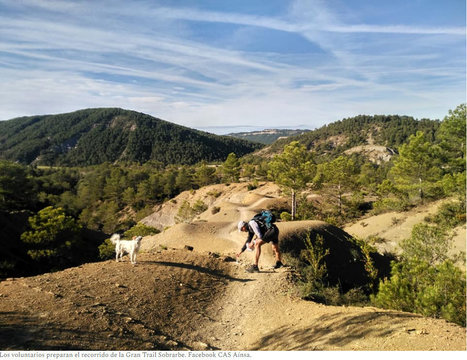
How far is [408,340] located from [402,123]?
163703 millimetres

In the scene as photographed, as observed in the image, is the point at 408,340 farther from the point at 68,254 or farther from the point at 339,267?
the point at 68,254

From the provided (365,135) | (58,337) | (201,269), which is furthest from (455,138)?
(365,135)

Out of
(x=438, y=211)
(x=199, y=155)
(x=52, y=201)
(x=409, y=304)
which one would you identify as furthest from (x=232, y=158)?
(x=199, y=155)

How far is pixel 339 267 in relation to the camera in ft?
42.4

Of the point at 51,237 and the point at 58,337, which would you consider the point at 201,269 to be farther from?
the point at 51,237

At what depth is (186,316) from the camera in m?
6.39

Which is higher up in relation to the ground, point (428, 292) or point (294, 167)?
point (294, 167)

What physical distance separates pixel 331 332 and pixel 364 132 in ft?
530

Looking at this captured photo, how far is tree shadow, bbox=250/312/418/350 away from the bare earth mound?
0.02 meters

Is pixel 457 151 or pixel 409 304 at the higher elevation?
pixel 457 151

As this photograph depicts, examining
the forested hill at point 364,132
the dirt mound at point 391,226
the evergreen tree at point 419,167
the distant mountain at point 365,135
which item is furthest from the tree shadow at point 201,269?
the forested hill at point 364,132

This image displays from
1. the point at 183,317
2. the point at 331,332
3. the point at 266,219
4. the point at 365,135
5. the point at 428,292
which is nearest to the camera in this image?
the point at 331,332

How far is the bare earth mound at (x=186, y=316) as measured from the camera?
4531 mm

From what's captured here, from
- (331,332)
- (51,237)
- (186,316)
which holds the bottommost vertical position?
(51,237)
